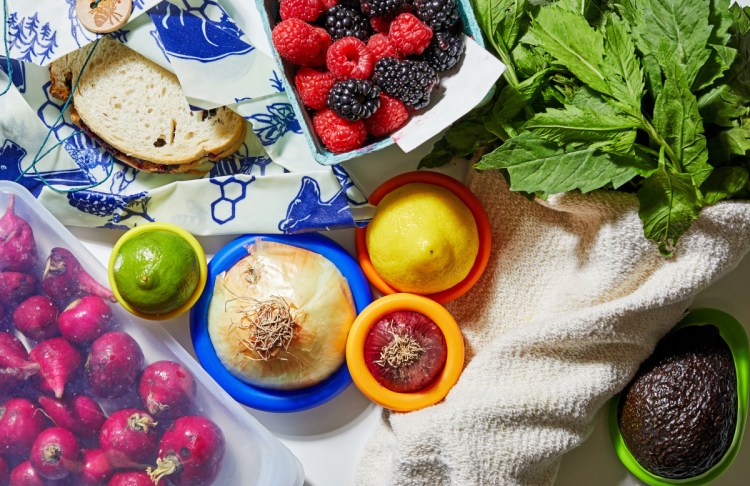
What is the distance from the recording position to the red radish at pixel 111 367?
1062mm

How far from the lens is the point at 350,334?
1.11 m

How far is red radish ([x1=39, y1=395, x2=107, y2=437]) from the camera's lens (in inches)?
41.3

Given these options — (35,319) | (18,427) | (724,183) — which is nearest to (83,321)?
(35,319)

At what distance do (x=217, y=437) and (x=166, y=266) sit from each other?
0.90 feet

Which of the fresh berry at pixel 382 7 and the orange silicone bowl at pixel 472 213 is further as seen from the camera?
the orange silicone bowl at pixel 472 213

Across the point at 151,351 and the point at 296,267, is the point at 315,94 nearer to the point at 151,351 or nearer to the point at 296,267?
the point at 296,267

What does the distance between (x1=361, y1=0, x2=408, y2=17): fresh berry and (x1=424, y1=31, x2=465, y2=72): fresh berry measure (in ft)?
0.22

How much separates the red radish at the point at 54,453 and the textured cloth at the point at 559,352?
0.47 metres

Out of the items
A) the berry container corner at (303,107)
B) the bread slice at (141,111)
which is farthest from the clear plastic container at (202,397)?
the berry container corner at (303,107)

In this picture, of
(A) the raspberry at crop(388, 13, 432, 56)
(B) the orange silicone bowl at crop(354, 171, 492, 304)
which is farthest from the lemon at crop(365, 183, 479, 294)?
(A) the raspberry at crop(388, 13, 432, 56)

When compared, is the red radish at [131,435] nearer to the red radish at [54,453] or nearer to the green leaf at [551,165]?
the red radish at [54,453]

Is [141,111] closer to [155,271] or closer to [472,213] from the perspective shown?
[155,271]

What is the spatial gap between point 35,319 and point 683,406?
1.00 m

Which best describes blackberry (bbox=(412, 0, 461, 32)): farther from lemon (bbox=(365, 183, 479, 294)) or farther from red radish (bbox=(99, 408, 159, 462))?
red radish (bbox=(99, 408, 159, 462))
